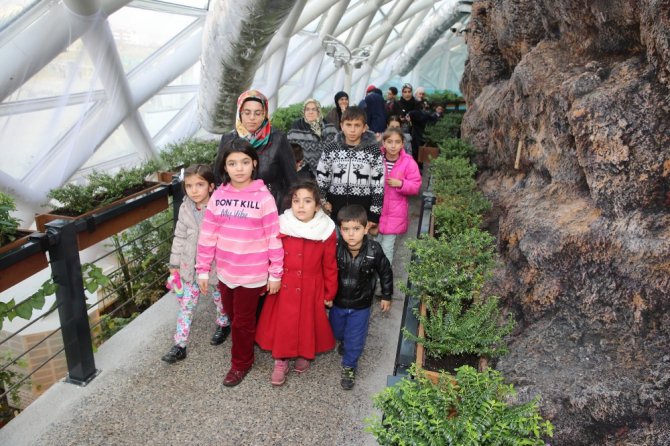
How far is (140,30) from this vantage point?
28.9 ft

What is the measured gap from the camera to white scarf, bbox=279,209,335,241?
3.21m

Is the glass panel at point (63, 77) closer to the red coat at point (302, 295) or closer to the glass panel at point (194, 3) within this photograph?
the glass panel at point (194, 3)

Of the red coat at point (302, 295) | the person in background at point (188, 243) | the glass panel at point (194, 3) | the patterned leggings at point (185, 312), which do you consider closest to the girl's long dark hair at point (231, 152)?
the person in background at point (188, 243)

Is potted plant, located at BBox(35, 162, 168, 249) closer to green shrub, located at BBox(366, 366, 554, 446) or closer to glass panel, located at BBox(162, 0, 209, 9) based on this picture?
green shrub, located at BBox(366, 366, 554, 446)

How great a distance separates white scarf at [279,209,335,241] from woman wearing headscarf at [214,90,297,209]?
61 centimetres

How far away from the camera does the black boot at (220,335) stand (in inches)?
151

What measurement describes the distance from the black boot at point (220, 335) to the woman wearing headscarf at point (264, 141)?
108 centimetres

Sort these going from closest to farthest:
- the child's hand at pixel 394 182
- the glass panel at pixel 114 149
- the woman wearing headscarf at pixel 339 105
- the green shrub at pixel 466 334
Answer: the green shrub at pixel 466 334 → the child's hand at pixel 394 182 → the woman wearing headscarf at pixel 339 105 → the glass panel at pixel 114 149

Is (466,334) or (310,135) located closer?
(466,334)

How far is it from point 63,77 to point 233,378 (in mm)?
5436

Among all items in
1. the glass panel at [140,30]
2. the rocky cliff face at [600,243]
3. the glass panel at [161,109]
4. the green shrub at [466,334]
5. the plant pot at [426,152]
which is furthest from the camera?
the glass panel at [161,109]

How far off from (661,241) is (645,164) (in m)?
0.47

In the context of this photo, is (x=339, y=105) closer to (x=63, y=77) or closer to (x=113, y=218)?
(x=63, y=77)

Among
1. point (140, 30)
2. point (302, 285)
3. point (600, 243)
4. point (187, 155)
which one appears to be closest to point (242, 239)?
point (302, 285)
